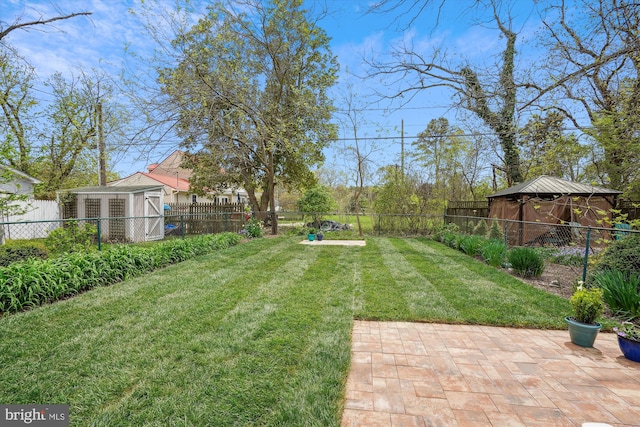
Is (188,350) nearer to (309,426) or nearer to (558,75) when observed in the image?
(309,426)

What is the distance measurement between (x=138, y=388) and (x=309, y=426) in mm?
1269

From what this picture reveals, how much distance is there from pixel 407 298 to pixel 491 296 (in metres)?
1.32

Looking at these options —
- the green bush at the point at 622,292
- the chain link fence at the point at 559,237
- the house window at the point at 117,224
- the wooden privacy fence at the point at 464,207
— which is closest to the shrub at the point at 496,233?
the chain link fence at the point at 559,237

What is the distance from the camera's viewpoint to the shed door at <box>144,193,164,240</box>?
11.5m

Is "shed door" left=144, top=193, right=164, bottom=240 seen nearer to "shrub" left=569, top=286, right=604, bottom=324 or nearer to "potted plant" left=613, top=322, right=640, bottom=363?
"shrub" left=569, top=286, right=604, bottom=324

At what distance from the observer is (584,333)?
2869 millimetres

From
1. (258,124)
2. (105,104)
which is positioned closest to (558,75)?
(258,124)

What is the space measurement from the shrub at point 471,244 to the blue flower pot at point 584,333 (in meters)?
5.16

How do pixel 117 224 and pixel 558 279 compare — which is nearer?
pixel 558 279

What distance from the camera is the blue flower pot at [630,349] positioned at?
2.57 metres

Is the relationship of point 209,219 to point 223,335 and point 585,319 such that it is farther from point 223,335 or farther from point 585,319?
point 585,319

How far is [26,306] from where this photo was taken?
366cm

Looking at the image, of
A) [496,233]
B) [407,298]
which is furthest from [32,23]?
[496,233]

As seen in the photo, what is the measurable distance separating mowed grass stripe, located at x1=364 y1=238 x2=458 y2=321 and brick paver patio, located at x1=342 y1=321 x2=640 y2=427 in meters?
0.43
